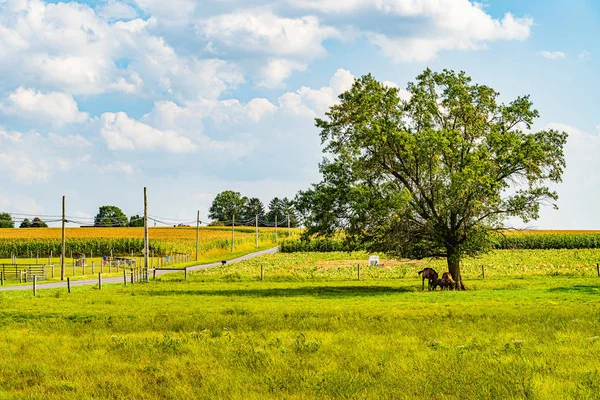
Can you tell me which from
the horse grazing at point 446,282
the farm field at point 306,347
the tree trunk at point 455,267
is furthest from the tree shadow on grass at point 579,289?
the horse grazing at point 446,282

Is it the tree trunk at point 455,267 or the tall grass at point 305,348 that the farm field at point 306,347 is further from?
the tree trunk at point 455,267

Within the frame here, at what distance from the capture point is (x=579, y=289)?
41.3 m

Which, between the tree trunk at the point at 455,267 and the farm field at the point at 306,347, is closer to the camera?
the farm field at the point at 306,347

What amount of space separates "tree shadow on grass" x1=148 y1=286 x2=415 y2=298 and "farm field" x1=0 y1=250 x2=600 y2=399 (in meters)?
2.58

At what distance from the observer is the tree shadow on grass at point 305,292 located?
133 feet

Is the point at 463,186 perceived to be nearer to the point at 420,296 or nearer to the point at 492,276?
the point at 420,296

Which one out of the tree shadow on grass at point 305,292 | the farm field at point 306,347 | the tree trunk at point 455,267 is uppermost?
the tree trunk at point 455,267

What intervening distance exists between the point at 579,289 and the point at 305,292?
1795 centimetres

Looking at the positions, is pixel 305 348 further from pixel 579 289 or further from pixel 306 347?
pixel 579 289

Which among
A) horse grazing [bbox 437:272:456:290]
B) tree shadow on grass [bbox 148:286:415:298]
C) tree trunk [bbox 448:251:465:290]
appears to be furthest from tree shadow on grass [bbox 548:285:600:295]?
tree shadow on grass [bbox 148:286:415:298]

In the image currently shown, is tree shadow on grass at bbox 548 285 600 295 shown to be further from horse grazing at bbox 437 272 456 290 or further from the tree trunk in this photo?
horse grazing at bbox 437 272 456 290

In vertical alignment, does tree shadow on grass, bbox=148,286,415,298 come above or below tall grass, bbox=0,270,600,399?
below

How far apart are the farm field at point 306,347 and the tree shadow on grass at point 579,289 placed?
160 cm

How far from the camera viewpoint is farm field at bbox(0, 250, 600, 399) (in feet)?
46.4
